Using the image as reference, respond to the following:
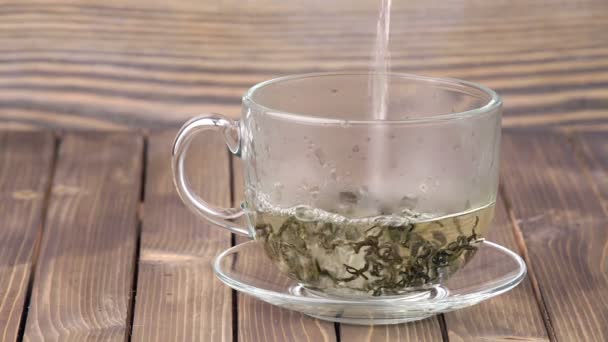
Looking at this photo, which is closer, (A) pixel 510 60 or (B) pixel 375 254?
(B) pixel 375 254

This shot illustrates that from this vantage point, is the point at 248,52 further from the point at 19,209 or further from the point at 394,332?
the point at 394,332

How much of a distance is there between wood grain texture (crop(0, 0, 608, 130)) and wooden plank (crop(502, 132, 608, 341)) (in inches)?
4.3

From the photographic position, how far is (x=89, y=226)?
1228mm

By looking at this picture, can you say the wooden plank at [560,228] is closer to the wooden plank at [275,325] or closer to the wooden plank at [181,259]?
the wooden plank at [275,325]

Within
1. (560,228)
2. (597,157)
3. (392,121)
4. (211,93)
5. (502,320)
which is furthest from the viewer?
(211,93)

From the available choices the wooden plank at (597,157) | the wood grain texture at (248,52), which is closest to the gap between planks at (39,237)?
the wood grain texture at (248,52)

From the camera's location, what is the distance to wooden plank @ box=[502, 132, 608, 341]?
1002 millimetres

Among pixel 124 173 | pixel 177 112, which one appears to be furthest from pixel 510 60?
pixel 124 173

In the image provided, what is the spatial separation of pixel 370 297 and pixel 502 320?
14 cm

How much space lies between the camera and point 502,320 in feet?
3.21

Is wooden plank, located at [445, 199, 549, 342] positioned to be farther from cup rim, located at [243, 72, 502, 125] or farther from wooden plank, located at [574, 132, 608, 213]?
wooden plank, located at [574, 132, 608, 213]

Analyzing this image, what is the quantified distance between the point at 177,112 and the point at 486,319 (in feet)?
2.60

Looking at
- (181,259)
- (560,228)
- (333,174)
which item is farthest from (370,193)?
(560,228)

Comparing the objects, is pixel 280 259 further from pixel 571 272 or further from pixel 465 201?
pixel 571 272
